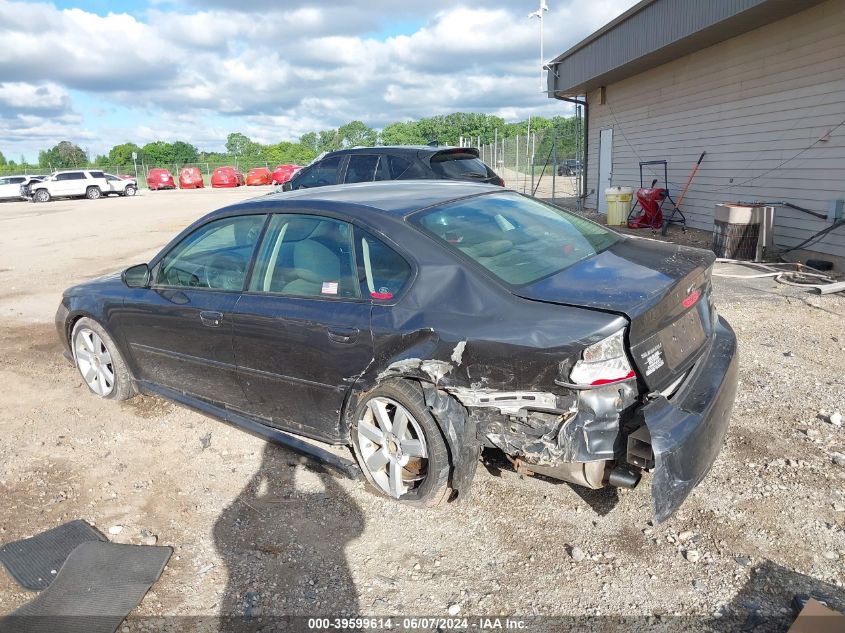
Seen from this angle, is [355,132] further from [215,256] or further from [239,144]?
[215,256]

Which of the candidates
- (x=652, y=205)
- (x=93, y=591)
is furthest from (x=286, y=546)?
(x=652, y=205)

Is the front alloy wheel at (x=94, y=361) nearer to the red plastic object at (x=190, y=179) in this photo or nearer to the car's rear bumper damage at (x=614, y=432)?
the car's rear bumper damage at (x=614, y=432)

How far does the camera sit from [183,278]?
165 inches

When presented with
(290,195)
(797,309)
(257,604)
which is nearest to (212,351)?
(290,195)

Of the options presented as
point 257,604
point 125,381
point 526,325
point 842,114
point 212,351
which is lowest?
point 257,604

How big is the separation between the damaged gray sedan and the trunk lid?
0.04 feet

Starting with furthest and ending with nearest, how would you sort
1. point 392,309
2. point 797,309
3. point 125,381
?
1. point 797,309
2. point 125,381
3. point 392,309

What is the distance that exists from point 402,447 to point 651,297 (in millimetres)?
1396

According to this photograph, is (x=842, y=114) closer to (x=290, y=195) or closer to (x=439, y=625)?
(x=290, y=195)

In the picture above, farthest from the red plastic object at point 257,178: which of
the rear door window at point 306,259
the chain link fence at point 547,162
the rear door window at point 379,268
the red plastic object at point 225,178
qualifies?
the rear door window at point 379,268

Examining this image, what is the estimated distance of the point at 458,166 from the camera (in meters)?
9.14

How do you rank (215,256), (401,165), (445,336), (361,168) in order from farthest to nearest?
1. (361,168)
2. (401,165)
3. (215,256)
4. (445,336)

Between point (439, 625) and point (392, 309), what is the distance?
4.68 ft

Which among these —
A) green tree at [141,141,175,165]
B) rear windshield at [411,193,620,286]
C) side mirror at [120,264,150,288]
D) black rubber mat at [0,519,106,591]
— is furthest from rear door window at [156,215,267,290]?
green tree at [141,141,175,165]
